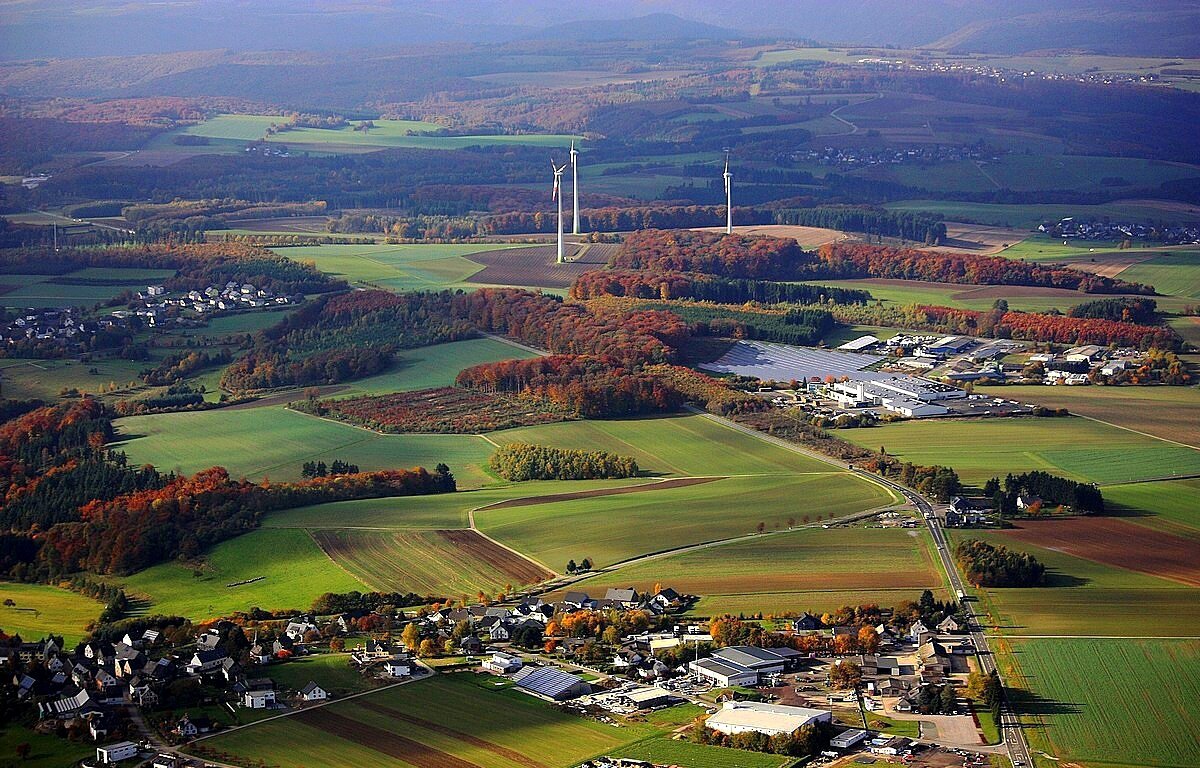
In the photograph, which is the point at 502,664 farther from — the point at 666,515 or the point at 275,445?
the point at 275,445

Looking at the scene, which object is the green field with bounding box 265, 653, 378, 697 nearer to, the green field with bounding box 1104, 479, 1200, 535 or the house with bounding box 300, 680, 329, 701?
the house with bounding box 300, 680, 329, 701

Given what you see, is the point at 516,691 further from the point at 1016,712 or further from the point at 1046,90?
the point at 1046,90

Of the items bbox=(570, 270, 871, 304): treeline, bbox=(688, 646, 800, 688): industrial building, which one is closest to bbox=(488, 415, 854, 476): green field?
bbox=(688, 646, 800, 688): industrial building

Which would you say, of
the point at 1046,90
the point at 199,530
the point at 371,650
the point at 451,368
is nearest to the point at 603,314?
the point at 451,368

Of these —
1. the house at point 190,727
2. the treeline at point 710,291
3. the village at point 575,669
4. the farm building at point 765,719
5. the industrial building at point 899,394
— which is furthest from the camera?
the treeline at point 710,291

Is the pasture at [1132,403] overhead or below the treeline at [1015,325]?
below

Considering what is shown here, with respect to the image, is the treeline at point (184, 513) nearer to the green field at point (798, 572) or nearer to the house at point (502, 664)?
the green field at point (798, 572)

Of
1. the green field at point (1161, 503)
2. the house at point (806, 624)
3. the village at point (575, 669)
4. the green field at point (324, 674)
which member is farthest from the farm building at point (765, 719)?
the green field at point (1161, 503)
